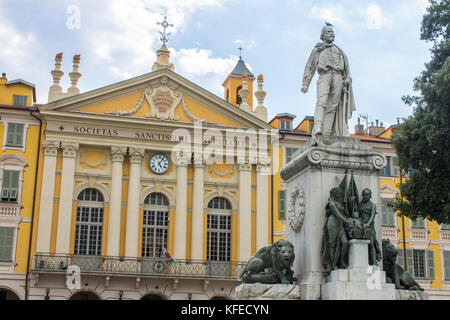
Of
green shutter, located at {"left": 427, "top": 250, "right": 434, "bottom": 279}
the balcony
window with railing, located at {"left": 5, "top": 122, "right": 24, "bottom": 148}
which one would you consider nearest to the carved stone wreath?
the balcony

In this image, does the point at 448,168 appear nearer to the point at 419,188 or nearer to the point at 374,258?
the point at 419,188

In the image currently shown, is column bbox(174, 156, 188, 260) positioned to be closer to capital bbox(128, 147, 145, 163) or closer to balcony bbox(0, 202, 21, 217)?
capital bbox(128, 147, 145, 163)

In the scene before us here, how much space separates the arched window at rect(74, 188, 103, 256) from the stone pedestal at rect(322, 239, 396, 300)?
25.2 meters

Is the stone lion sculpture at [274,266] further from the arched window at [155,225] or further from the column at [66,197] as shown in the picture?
the arched window at [155,225]

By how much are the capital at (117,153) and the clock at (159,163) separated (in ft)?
5.18

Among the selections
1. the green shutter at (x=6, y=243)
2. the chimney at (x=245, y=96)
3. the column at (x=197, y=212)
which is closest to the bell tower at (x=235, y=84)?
the chimney at (x=245, y=96)

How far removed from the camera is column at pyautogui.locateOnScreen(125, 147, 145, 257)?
3189 cm

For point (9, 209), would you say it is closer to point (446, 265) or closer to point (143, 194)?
point (143, 194)

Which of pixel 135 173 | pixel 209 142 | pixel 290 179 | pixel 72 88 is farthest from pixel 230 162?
pixel 290 179

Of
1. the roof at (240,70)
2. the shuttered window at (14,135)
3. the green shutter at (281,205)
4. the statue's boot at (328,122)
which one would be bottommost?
the statue's boot at (328,122)

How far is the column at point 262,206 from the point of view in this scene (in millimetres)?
33688

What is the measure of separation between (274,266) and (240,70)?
4148cm

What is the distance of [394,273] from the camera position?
28.5 feet
